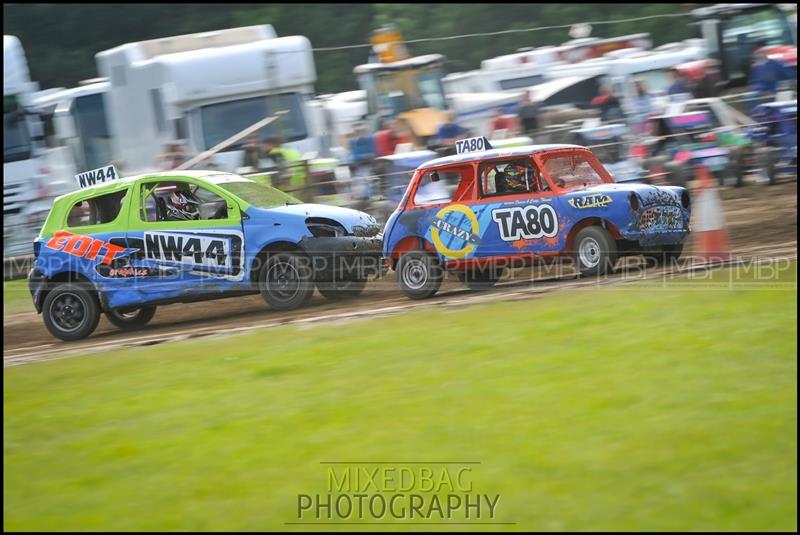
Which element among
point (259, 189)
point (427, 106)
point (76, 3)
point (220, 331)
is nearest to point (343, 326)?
point (220, 331)

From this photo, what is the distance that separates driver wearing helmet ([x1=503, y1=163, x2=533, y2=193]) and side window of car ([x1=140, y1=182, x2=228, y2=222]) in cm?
324

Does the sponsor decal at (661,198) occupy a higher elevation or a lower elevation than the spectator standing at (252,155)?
lower

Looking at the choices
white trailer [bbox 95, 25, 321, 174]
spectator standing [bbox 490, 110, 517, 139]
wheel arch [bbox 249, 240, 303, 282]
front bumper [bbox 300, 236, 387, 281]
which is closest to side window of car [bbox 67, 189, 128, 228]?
wheel arch [bbox 249, 240, 303, 282]

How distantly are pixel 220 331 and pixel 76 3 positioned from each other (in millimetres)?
31773

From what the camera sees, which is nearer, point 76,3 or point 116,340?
point 116,340

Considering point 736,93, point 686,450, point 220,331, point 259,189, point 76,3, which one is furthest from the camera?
point 76,3

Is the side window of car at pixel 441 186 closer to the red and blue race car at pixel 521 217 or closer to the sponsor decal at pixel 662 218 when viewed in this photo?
the red and blue race car at pixel 521 217

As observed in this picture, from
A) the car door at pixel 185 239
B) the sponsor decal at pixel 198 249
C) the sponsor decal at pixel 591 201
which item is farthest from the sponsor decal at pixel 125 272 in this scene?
the sponsor decal at pixel 591 201

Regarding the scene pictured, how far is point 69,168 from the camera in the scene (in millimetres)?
22719

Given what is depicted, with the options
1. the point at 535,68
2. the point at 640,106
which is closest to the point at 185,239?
the point at 640,106

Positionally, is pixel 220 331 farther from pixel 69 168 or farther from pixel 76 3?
pixel 76 3

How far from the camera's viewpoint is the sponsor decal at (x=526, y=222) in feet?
40.4

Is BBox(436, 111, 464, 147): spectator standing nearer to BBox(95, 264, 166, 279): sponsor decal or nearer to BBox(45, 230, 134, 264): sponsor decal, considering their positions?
BBox(95, 264, 166, 279): sponsor decal

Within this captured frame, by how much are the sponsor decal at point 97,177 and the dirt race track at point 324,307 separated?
6.08 ft
